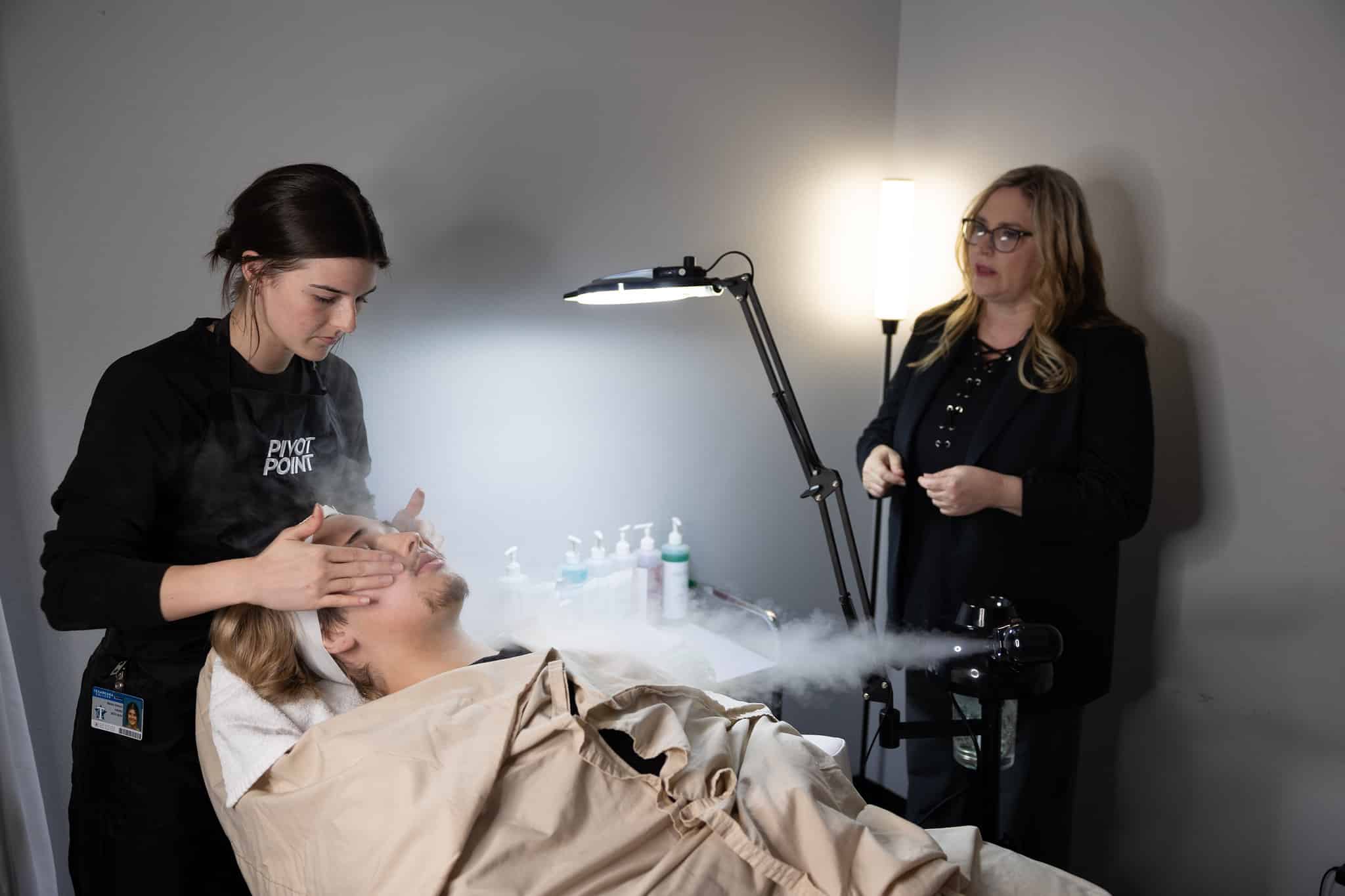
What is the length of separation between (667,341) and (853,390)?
724 mm

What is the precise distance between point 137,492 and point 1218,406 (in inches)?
82.3

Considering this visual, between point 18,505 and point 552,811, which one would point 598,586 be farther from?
point 18,505

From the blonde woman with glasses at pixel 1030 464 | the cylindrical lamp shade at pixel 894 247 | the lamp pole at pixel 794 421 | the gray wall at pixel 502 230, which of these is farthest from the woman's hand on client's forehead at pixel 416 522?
the cylindrical lamp shade at pixel 894 247

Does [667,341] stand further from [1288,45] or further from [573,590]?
[1288,45]

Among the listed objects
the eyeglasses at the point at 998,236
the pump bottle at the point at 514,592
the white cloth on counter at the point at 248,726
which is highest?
the eyeglasses at the point at 998,236

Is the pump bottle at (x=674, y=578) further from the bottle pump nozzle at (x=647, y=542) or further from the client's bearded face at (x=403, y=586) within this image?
the client's bearded face at (x=403, y=586)

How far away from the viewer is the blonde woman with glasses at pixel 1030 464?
73.7 inches

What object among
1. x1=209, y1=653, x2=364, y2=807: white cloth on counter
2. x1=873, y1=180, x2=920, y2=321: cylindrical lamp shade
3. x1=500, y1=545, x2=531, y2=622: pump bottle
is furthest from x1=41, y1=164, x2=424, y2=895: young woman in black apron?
x1=873, y1=180, x2=920, y2=321: cylindrical lamp shade

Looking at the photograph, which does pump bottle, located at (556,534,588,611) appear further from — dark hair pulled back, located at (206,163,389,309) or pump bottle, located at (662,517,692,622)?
dark hair pulled back, located at (206,163,389,309)

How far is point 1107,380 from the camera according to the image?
1882 millimetres

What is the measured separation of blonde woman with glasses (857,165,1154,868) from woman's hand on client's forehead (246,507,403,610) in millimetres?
1110

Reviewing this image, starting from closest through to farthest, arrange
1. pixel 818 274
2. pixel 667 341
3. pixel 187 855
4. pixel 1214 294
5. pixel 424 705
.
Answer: pixel 424 705
pixel 187 855
pixel 1214 294
pixel 667 341
pixel 818 274

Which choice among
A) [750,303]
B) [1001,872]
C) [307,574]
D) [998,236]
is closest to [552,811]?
[307,574]

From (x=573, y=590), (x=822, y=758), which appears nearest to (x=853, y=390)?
(x=573, y=590)
